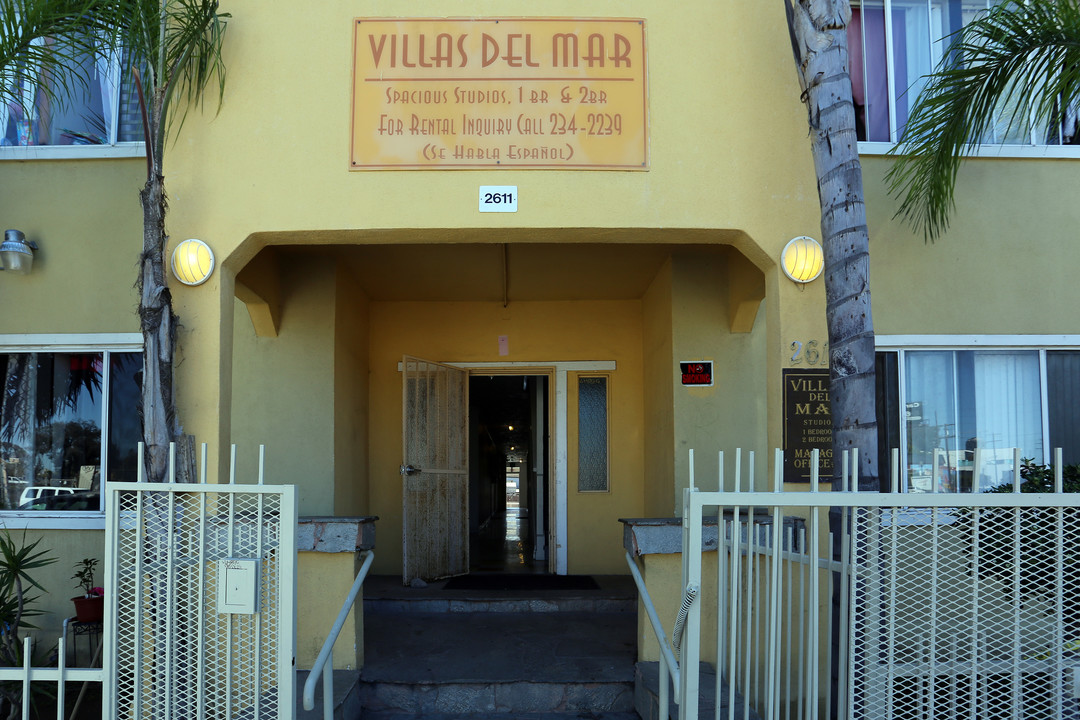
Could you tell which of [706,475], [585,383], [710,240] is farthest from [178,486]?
[585,383]

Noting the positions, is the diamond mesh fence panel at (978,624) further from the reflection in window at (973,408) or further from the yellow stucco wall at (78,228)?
the yellow stucco wall at (78,228)

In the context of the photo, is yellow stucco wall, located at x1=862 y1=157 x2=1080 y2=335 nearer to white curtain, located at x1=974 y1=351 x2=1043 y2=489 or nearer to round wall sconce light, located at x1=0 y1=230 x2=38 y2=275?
white curtain, located at x1=974 y1=351 x2=1043 y2=489

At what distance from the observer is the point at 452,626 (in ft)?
22.2

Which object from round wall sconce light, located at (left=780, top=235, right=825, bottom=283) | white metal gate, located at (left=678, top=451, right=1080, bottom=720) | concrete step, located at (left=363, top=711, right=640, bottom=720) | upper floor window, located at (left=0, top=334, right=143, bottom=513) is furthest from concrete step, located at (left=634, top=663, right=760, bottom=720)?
upper floor window, located at (left=0, top=334, right=143, bottom=513)

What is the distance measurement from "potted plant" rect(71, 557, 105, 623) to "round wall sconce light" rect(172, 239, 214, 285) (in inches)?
83.6

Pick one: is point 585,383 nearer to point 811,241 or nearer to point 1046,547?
point 811,241

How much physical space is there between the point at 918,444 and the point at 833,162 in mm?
2554

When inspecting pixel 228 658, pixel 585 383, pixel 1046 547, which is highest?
pixel 585 383

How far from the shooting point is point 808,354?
17.1 feet

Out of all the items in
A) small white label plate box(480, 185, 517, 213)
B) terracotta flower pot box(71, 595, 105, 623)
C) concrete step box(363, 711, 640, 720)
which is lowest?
concrete step box(363, 711, 640, 720)

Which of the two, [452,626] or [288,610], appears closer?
[288,610]

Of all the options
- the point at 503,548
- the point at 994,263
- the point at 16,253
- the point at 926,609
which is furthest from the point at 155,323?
the point at 503,548

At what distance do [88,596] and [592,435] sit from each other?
4.85 m

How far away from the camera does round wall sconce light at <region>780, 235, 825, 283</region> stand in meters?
5.19
